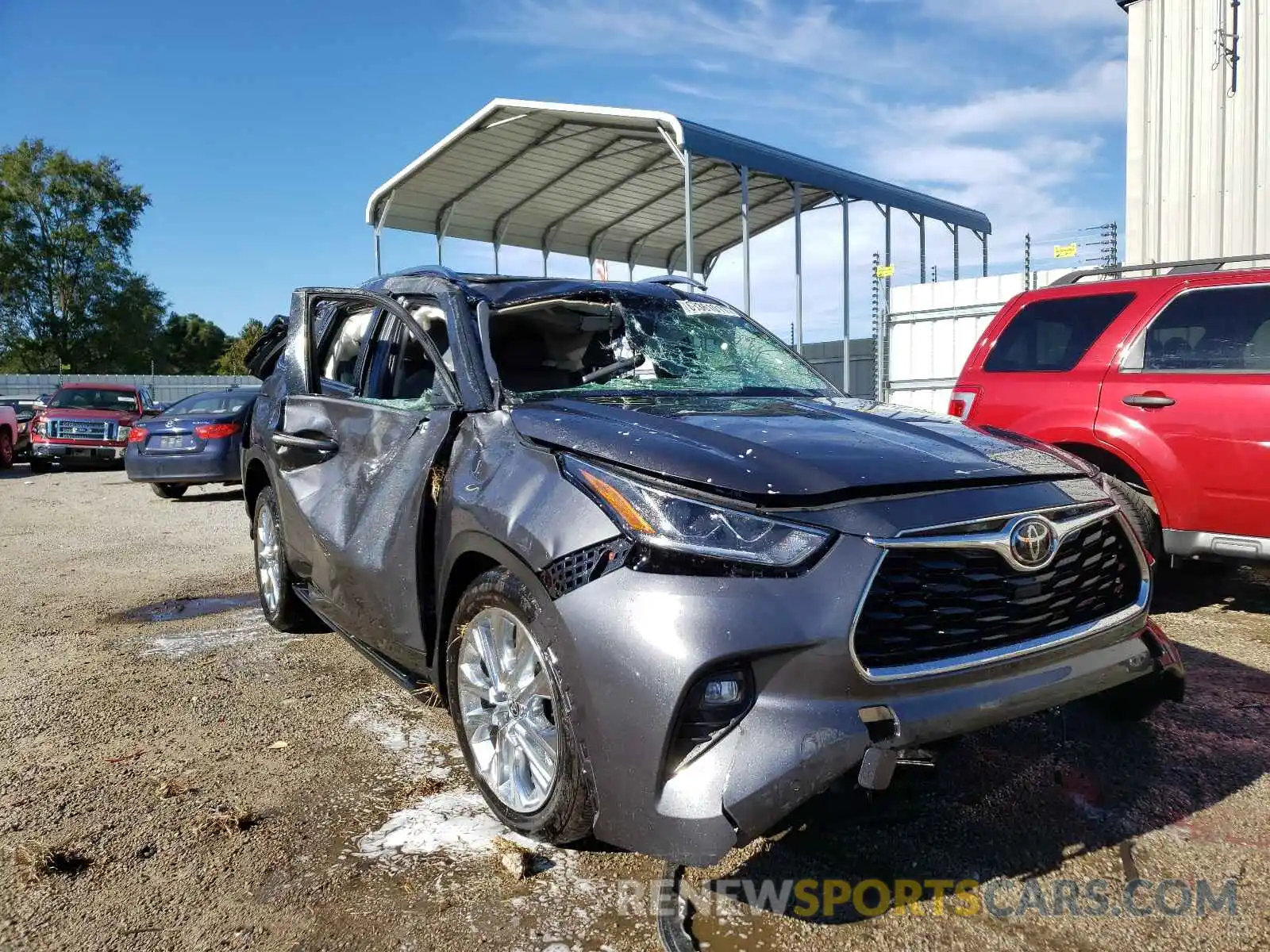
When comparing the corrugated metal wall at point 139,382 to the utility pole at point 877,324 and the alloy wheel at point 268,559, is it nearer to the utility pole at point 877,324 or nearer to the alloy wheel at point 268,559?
the utility pole at point 877,324

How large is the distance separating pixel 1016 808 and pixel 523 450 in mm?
1826

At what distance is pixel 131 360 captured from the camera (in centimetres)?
4922

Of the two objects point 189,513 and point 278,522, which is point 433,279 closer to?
point 278,522

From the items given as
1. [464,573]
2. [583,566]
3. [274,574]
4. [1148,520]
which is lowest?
[274,574]

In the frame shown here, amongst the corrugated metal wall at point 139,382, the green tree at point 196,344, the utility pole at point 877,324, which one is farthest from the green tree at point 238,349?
the utility pole at point 877,324

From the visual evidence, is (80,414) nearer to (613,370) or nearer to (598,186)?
(598,186)

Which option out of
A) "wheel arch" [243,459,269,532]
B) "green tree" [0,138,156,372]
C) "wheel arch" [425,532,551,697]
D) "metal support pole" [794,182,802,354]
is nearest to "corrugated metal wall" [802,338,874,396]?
"metal support pole" [794,182,802,354]

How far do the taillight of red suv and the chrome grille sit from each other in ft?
50.4

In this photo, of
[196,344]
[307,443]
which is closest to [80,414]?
[307,443]

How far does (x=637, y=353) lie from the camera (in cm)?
363

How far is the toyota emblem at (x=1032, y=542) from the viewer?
2311mm

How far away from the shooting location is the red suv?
464cm

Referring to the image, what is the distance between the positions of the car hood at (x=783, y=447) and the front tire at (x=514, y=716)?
18.9 inches

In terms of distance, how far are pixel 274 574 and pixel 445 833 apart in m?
2.60
